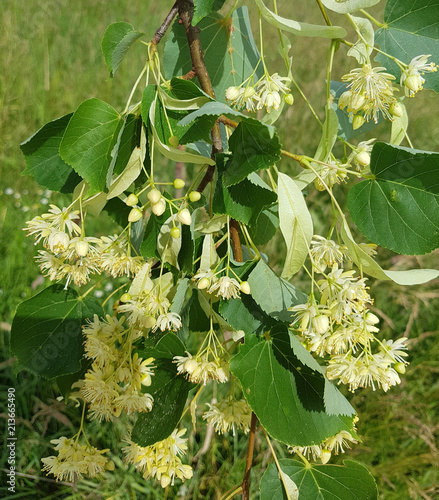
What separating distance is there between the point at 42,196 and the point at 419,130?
114 inches

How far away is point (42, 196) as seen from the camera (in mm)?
3074

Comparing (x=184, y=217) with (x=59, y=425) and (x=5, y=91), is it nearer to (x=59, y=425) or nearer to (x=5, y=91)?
(x=59, y=425)

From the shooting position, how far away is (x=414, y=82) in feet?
3.01

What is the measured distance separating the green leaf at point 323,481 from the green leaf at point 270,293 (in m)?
0.40

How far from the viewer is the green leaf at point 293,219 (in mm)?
902

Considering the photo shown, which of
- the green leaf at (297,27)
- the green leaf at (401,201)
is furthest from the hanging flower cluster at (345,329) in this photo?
the green leaf at (297,27)

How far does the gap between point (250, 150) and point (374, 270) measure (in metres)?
0.33

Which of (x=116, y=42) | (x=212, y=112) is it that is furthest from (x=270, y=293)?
(x=116, y=42)

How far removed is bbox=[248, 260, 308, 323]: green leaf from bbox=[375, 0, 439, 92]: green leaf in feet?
1.66

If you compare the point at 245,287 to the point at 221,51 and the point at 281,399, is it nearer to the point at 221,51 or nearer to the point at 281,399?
the point at 281,399

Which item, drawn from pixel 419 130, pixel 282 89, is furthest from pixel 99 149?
pixel 419 130

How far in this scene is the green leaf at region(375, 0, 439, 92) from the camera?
99 centimetres

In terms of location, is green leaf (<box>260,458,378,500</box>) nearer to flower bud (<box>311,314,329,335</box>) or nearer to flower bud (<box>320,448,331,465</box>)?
flower bud (<box>320,448,331,465</box>)

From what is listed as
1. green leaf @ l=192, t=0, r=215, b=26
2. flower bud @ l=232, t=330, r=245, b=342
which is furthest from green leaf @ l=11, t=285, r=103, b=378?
green leaf @ l=192, t=0, r=215, b=26
